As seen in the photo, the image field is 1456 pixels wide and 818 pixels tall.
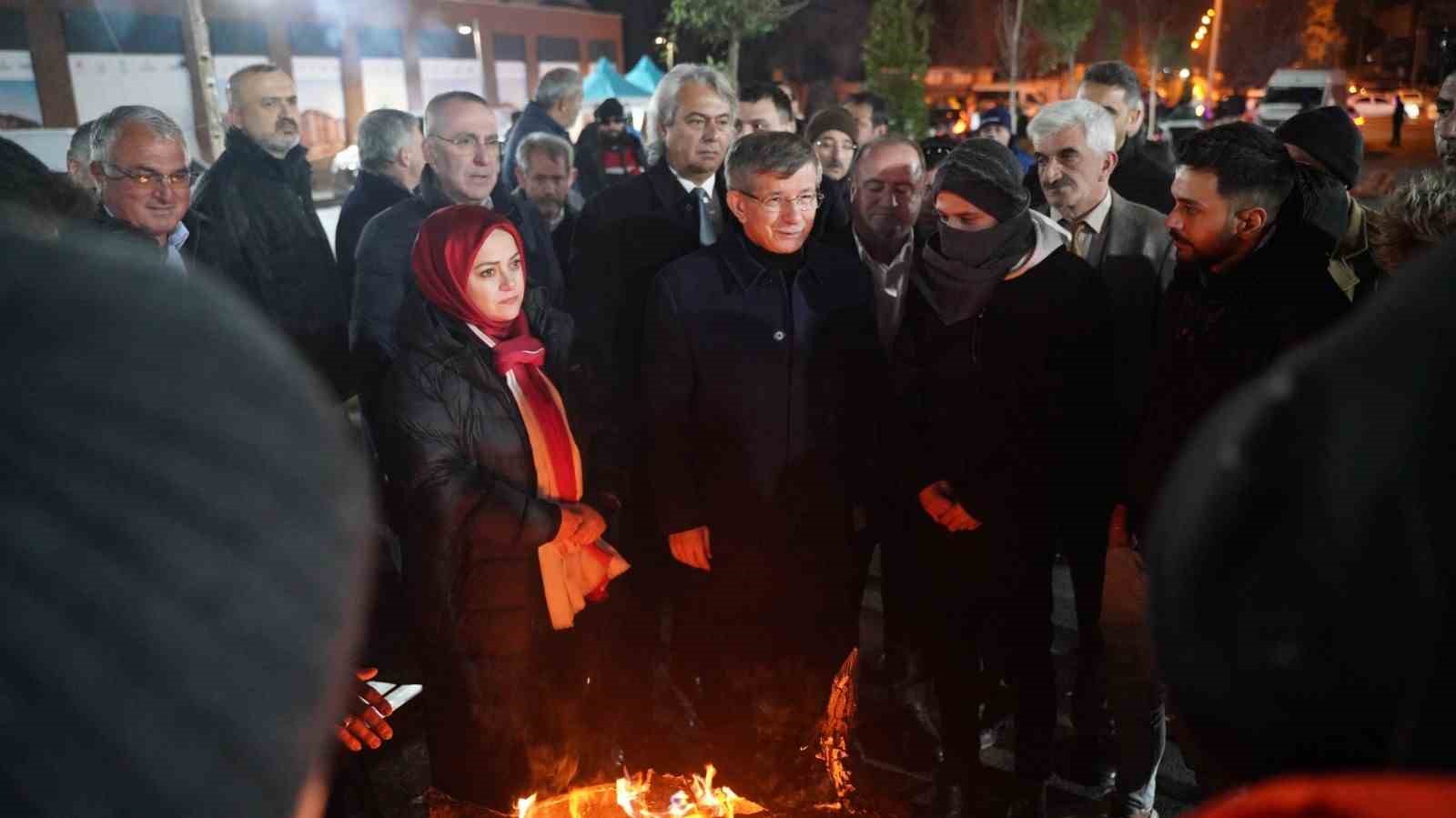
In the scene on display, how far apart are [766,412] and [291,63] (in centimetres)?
2327

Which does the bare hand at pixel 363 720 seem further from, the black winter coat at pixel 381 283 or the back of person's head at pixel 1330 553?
the back of person's head at pixel 1330 553

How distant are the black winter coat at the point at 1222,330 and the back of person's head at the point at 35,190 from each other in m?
3.10

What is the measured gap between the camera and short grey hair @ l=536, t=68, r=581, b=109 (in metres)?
7.74

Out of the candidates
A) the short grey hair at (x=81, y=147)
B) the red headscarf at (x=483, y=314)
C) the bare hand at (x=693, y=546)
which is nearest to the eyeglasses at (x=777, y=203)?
the red headscarf at (x=483, y=314)

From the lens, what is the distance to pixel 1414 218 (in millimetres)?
2697

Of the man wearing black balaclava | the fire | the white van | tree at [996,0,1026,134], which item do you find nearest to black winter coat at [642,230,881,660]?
Result: the man wearing black balaclava

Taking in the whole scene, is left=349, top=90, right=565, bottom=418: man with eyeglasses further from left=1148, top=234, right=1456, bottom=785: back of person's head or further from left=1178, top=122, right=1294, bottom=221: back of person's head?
left=1148, top=234, right=1456, bottom=785: back of person's head

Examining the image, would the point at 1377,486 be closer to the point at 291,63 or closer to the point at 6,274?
the point at 6,274

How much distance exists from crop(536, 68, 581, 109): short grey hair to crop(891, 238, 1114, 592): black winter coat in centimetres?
489

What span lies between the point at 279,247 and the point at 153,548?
15.9ft

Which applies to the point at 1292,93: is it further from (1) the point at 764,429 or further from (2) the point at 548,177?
(1) the point at 764,429

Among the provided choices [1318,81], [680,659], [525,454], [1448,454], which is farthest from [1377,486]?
[1318,81]

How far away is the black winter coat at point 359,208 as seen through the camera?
5531 millimetres

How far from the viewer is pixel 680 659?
13.7 ft
